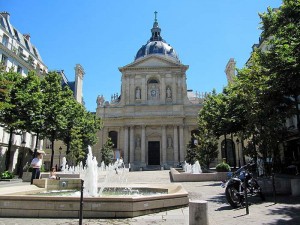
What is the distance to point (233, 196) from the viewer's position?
30.3ft

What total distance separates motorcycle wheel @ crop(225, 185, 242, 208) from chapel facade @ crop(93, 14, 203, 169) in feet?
126

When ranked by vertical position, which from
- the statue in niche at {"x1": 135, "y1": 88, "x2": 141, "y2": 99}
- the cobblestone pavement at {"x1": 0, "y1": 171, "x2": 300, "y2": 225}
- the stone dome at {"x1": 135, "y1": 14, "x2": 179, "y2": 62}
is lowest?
the cobblestone pavement at {"x1": 0, "y1": 171, "x2": 300, "y2": 225}

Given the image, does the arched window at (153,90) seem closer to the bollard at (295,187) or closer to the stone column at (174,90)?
the stone column at (174,90)

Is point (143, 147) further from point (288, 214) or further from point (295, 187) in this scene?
point (288, 214)

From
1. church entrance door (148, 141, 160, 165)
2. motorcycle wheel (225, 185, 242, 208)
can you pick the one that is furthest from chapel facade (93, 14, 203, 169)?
motorcycle wheel (225, 185, 242, 208)

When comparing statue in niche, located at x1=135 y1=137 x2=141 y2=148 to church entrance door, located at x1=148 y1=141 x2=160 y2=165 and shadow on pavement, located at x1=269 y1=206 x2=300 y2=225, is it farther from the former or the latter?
shadow on pavement, located at x1=269 y1=206 x2=300 y2=225

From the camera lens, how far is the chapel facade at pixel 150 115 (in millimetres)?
49281

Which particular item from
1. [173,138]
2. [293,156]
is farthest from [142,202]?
[173,138]

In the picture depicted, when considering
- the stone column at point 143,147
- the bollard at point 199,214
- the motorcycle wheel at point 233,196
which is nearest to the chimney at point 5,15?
the stone column at point 143,147

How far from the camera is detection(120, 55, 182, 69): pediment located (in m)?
53.0

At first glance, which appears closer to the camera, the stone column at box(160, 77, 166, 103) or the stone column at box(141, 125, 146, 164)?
the stone column at box(141, 125, 146, 164)

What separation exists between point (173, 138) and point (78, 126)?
21.8 m

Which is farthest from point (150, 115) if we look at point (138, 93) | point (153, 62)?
point (153, 62)

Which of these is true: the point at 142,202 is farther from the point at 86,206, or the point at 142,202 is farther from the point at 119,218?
the point at 86,206
